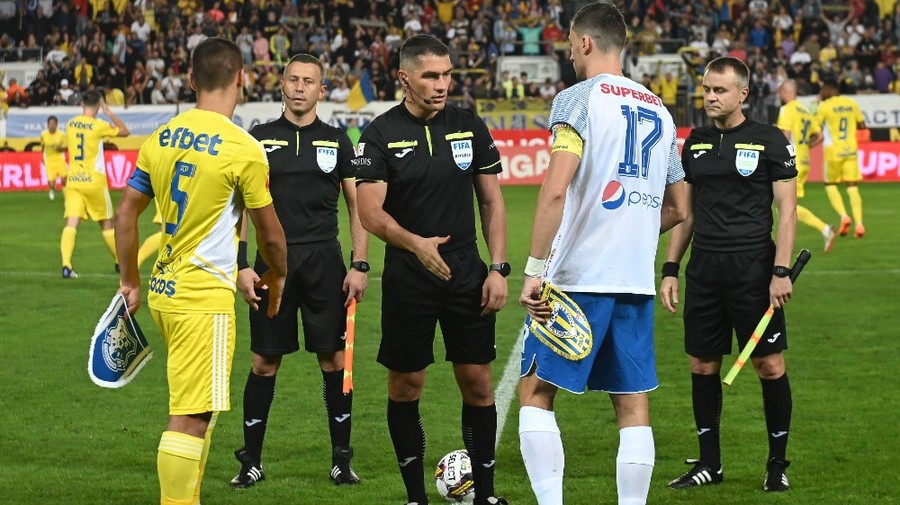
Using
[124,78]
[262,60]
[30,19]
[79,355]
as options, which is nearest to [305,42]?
[262,60]

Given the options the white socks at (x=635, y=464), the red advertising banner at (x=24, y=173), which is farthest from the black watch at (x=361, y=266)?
the red advertising banner at (x=24, y=173)

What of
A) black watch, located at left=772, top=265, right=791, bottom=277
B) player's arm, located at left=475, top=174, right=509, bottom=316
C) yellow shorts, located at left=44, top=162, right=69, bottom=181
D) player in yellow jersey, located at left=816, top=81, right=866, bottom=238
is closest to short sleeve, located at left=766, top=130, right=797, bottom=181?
black watch, located at left=772, top=265, right=791, bottom=277

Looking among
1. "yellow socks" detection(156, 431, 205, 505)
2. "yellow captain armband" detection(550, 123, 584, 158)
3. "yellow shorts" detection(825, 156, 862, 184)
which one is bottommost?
"yellow shorts" detection(825, 156, 862, 184)

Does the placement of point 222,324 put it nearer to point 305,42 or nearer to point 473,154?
point 473,154

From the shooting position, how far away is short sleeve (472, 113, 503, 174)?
242 inches

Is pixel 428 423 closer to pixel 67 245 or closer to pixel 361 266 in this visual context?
pixel 361 266

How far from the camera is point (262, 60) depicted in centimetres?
3712

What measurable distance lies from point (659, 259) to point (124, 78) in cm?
2315

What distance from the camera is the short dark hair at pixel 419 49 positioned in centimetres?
591

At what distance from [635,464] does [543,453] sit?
386 millimetres

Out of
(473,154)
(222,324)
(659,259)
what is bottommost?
(659,259)

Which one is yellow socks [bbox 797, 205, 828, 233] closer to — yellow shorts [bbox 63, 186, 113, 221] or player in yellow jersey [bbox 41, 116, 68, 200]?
yellow shorts [bbox 63, 186, 113, 221]

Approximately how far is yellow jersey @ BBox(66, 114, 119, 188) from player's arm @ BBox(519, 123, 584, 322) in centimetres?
1177

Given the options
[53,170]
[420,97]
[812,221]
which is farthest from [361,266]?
[53,170]
